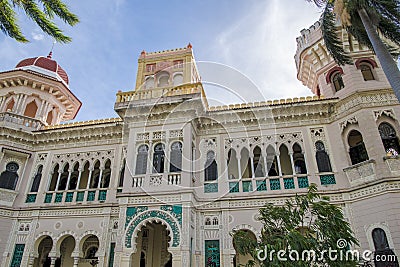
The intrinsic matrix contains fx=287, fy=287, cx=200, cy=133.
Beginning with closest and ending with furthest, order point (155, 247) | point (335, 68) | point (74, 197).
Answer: point (155, 247), point (74, 197), point (335, 68)

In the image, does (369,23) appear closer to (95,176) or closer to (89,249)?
(95,176)

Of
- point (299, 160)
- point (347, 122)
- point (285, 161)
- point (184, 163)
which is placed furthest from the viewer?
point (285, 161)

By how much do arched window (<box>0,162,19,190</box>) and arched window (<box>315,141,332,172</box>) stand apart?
14560mm

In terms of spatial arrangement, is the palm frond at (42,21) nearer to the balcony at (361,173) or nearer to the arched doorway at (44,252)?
the arched doorway at (44,252)

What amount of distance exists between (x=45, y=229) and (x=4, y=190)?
2.87 metres

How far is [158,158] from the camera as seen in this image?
12523 mm

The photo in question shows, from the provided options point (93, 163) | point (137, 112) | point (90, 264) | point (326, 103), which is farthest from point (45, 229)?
point (326, 103)

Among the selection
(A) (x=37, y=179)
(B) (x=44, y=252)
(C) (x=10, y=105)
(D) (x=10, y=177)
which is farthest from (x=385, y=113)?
(C) (x=10, y=105)

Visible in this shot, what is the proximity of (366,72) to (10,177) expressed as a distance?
1781cm

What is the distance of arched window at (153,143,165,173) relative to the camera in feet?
40.4

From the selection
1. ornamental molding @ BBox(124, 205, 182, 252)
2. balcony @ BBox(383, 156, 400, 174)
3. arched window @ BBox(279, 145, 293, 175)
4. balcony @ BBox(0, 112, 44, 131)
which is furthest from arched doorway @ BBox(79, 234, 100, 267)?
balcony @ BBox(383, 156, 400, 174)

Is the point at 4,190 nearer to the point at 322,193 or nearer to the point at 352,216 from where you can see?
the point at 322,193

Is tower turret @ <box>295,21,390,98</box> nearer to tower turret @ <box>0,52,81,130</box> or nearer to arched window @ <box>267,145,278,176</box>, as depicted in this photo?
arched window @ <box>267,145,278,176</box>

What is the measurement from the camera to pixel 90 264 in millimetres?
13750
